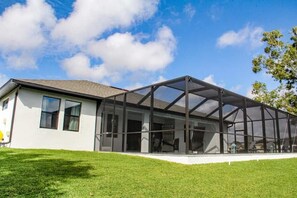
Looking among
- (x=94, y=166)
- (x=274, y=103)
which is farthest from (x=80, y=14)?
(x=274, y=103)

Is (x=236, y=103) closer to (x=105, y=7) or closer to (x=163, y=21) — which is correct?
(x=163, y=21)

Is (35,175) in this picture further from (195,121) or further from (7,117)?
(195,121)

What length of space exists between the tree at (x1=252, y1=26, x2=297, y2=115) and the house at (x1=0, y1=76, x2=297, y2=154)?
6637mm

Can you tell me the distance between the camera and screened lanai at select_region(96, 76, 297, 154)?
32.7 feet

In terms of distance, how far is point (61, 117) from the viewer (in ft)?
37.4

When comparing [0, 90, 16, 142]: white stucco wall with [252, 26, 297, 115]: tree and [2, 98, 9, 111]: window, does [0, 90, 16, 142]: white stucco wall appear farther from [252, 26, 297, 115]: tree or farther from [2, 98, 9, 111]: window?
[252, 26, 297, 115]: tree

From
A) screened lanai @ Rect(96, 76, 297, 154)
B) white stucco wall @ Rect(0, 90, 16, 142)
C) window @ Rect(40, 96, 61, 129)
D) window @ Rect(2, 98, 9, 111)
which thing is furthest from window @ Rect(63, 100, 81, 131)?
window @ Rect(2, 98, 9, 111)

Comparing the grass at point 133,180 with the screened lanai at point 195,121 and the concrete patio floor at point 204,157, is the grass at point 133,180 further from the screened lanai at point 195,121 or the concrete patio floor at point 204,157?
the screened lanai at point 195,121

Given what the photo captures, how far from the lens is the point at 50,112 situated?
36.7ft

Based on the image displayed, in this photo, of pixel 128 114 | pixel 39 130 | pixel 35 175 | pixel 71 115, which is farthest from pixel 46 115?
pixel 35 175

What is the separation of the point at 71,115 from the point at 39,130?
158cm

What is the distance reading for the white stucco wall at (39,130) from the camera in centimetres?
1030

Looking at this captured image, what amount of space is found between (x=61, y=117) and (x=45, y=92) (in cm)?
131

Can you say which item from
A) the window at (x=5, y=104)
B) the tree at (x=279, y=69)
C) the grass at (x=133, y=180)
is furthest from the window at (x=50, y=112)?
the tree at (x=279, y=69)
